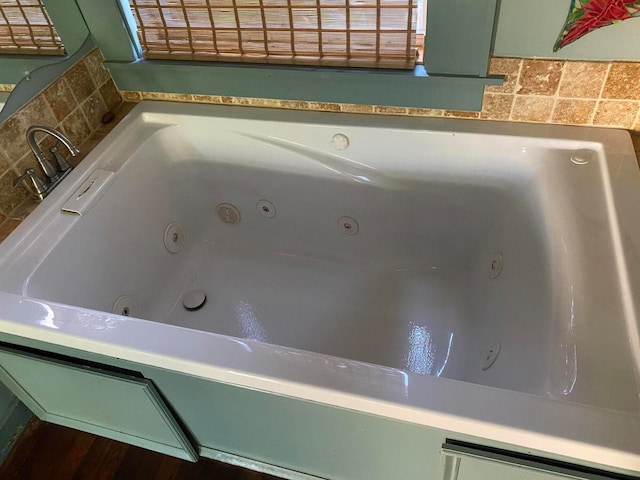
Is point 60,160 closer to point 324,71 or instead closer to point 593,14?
point 324,71

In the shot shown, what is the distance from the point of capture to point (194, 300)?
1.66 metres

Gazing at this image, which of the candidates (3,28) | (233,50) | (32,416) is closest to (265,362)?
(233,50)

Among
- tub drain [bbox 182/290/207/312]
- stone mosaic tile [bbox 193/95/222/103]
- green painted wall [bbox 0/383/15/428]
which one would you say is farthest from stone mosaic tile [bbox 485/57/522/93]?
green painted wall [bbox 0/383/15/428]

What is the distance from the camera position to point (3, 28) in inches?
56.3

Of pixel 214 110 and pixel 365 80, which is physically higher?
pixel 365 80

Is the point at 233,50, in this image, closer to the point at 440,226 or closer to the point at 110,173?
the point at 110,173

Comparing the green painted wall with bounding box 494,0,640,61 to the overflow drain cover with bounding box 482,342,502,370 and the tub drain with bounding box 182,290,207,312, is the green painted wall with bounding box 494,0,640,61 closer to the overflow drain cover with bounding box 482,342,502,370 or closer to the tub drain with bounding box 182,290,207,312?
the overflow drain cover with bounding box 482,342,502,370

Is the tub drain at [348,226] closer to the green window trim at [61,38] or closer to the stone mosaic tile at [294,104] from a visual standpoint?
the stone mosaic tile at [294,104]

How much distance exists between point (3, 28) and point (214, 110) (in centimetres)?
62

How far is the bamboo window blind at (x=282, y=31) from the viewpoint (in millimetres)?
1291

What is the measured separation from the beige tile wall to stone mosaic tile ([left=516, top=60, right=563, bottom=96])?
1.26m

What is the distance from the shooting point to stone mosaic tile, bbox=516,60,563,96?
1240 millimetres

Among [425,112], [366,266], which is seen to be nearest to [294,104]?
[425,112]

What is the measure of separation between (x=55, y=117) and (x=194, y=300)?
0.70m
